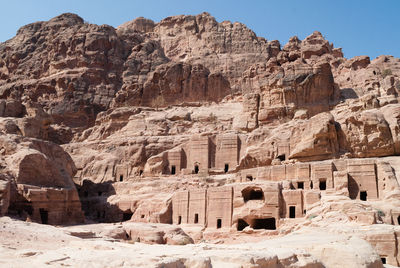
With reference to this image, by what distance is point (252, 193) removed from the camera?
1615 inches

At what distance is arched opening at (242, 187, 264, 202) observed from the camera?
132ft

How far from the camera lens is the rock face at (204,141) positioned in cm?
3469

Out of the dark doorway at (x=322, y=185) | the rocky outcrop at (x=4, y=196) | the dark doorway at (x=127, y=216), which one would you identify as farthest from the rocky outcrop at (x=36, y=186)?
the dark doorway at (x=322, y=185)

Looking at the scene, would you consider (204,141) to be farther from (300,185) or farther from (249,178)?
(300,185)

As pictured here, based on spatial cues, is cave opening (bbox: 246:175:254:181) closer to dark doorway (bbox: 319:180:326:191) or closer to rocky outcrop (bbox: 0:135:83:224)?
dark doorway (bbox: 319:180:326:191)

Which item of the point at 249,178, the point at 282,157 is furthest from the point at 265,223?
the point at 282,157

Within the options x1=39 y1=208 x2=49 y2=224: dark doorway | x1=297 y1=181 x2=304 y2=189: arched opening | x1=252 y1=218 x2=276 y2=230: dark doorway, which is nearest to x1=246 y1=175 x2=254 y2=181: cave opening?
x1=297 y1=181 x2=304 y2=189: arched opening

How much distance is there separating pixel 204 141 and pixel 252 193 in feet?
48.1

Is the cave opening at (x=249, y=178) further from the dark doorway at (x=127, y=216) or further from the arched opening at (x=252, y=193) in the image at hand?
the dark doorway at (x=127, y=216)

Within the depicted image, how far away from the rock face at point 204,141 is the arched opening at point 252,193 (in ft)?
0.33

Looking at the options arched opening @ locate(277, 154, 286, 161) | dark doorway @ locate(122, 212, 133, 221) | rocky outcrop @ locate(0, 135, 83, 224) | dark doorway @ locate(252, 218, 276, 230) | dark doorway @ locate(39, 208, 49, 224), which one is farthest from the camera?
dark doorway @ locate(122, 212, 133, 221)

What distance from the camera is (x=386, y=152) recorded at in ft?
141

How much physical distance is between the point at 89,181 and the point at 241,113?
21.5 metres

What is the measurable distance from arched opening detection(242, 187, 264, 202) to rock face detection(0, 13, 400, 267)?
100 mm
